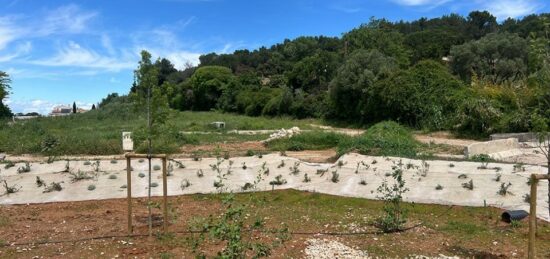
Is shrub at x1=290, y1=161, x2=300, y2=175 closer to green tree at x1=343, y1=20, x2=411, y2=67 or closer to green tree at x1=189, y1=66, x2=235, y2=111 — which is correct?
green tree at x1=343, y1=20, x2=411, y2=67

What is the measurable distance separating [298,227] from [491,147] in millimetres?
10497

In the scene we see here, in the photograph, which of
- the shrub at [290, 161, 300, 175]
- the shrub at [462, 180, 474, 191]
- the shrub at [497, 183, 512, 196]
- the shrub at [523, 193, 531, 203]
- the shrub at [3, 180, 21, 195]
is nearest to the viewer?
the shrub at [523, 193, 531, 203]

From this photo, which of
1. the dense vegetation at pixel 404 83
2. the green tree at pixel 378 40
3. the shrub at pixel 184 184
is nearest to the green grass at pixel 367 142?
the dense vegetation at pixel 404 83

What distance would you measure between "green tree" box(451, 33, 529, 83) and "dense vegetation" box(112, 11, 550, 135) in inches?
3.4

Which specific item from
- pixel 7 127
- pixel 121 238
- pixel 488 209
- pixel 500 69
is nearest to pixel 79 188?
pixel 121 238

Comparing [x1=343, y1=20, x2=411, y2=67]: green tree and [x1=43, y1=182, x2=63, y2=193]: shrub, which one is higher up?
[x1=343, y1=20, x2=411, y2=67]: green tree

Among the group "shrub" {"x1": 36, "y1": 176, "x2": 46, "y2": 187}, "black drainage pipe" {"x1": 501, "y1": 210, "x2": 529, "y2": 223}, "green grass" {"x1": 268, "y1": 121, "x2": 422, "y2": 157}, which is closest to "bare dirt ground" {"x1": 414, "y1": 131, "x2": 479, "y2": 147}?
"green grass" {"x1": 268, "y1": 121, "x2": 422, "y2": 157}

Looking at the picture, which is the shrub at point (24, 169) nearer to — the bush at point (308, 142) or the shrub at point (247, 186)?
the shrub at point (247, 186)

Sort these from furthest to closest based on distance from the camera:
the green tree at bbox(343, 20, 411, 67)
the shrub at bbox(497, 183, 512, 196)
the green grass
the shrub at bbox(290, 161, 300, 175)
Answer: the green tree at bbox(343, 20, 411, 67)
the green grass
the shrub at bbox(290, 161, 300, 175)
the shrub at bbox(497, 183, 512, 196)

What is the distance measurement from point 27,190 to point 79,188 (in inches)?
41.7

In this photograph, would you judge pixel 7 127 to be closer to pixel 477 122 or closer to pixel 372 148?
pixel 372 148

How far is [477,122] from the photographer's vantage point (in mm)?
21766

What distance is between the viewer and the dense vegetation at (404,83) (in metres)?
8.50

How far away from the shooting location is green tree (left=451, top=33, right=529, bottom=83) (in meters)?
40.3
